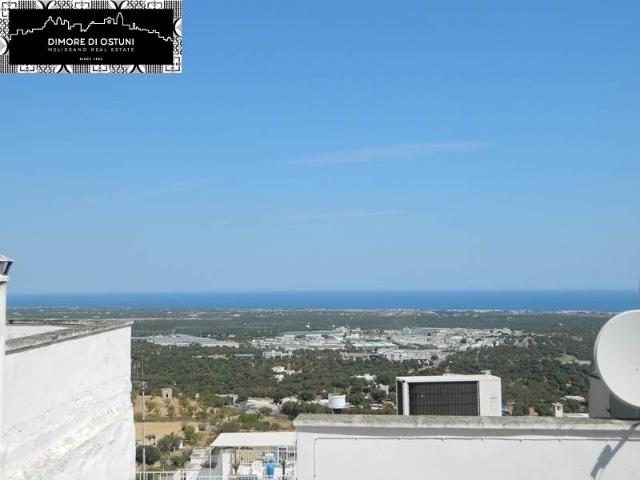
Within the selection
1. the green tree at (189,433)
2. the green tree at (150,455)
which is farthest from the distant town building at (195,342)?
the green tree at (150,455)

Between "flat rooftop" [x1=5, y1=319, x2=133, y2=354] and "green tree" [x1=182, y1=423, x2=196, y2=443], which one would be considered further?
"green tree" [x1=182, y1=423, x2=196, y2=443]

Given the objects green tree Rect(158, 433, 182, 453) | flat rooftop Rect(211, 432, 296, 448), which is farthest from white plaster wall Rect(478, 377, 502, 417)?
green tree Rect(158, 433, 182, 453)

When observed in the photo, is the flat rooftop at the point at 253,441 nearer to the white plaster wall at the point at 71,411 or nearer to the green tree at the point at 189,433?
the white plaster wall at the point at 71,411

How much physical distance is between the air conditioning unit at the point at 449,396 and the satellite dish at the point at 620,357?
100 inches

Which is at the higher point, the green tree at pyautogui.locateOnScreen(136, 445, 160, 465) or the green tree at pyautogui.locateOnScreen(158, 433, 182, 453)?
the green tree at pyautogui.locateOnScreen(136, 445, 160, 465)

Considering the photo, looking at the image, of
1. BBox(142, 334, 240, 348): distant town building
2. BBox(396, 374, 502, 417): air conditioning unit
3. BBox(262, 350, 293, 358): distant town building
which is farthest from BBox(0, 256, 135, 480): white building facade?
BBox(142, 334, 240, 348): distant town building

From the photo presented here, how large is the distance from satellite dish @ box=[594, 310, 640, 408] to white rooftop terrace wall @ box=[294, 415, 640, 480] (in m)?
0.25

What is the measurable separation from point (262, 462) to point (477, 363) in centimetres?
3995

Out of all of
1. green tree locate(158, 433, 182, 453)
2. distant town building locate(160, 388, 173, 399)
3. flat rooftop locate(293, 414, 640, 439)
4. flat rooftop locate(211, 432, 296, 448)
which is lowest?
distant town building locate(160, 388, 173, 399)

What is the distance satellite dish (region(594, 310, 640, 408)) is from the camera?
15.7 ft

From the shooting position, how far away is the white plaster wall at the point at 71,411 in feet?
17.8

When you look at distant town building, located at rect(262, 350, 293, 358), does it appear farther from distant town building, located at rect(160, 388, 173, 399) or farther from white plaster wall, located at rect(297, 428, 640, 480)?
white plaster wall, located at rect(297, 428, 640, 480)

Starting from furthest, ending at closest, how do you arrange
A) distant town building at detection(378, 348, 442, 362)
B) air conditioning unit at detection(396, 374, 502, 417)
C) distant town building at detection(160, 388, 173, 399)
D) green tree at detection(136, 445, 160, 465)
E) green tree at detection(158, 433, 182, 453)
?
1. distant town building at detection(378, 348, 442, 362)
2. distant town building at detection(160, 388, 173, 399)
3. green tree at detection(158, 433, 182, 453)
4. green tree at detection(136, 445, 160, 465)
5. air conditioning unit at detection(396, 374, 502, 417)

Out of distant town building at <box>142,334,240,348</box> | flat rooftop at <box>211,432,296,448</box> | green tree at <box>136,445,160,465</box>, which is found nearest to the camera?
flat rooftop at <box>211,432,296,448</box>
